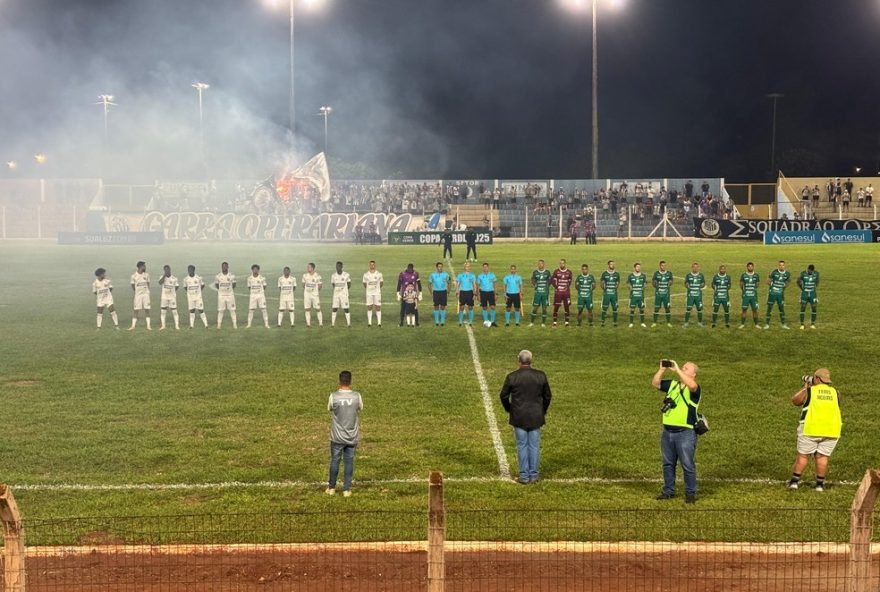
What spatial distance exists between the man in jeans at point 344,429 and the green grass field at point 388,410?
0.37 metres

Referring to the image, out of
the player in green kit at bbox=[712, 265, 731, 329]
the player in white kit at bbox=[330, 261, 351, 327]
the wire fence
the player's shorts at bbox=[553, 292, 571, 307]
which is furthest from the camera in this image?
the player's shorts at bbox=[553, 292, 571, 307]

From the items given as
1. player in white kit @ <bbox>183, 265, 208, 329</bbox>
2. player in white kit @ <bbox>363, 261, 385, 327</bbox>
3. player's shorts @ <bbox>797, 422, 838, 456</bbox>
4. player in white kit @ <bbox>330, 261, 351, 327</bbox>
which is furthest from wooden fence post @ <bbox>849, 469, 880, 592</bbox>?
player in white kit @ <bbox>183, 265, 208, 329</bbox>

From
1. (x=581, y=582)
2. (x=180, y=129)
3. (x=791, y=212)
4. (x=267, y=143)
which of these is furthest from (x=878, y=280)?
(x=267, y=143)

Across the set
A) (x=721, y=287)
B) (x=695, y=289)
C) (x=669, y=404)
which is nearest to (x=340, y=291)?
(x=695, y=289)

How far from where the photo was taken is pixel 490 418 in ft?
53.4

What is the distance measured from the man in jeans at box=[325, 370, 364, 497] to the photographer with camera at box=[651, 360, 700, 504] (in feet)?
12.5

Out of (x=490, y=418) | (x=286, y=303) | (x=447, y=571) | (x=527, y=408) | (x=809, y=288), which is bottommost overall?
(x=447, y=571)

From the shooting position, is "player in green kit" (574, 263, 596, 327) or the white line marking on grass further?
"player in green kit" (574, 263, 596, 327)

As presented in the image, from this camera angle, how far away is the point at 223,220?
212ft

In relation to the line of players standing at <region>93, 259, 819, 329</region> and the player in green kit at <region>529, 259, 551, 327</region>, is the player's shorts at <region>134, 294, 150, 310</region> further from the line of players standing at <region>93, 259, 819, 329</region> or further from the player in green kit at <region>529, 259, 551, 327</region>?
the player in green kit at <region>529, 259, 551, 327</region>

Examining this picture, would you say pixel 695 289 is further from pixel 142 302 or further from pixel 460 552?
pixel 460 552

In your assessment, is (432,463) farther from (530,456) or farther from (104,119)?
(104,119)

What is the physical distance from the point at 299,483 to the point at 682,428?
16.4ft

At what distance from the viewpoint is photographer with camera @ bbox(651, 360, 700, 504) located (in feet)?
37.7
